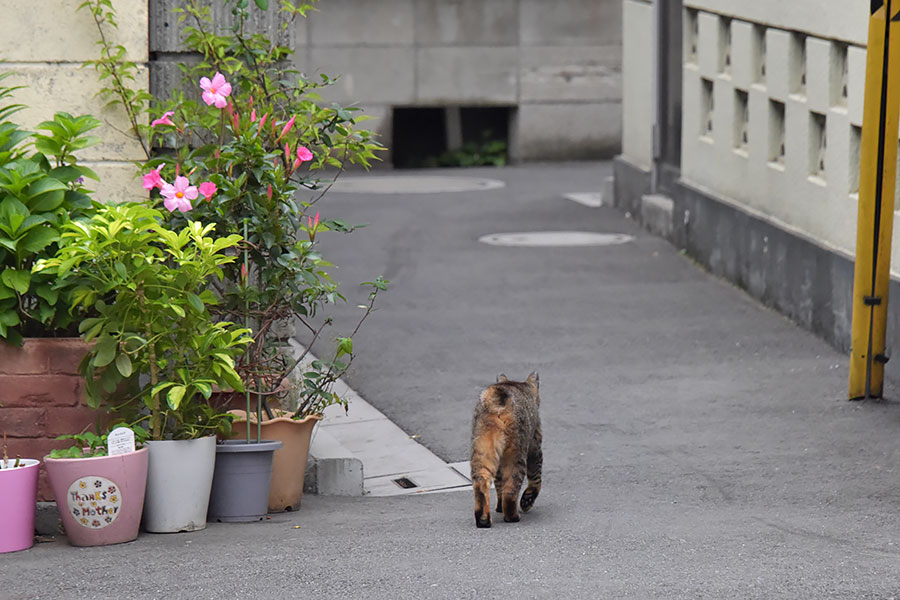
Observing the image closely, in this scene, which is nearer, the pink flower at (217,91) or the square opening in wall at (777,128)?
the pink flower at (217,91)

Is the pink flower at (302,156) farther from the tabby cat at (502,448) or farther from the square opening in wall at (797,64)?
the square opening in wall at (797,64)

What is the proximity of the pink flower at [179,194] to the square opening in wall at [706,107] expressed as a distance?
895 centimetres

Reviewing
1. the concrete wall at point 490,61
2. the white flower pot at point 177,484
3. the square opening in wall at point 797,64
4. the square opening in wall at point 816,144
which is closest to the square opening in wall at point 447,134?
the concrete wall at point 490,61

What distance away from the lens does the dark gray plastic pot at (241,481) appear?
7293 millimetres

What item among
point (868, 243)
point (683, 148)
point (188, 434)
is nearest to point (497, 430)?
point (188, 434)

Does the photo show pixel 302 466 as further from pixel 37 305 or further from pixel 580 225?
pixel 580 225

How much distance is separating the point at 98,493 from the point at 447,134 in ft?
69.9

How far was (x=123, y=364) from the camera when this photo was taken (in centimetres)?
697

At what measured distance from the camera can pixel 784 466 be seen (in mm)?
8383

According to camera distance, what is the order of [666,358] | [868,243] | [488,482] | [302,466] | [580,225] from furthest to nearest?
1. [580,225]
2. [666,358]
3. [868,243]
4. [302,466]
5. [488,482]

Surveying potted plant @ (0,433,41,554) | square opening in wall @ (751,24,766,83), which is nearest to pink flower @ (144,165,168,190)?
potted plant @ (0,433,41,554)

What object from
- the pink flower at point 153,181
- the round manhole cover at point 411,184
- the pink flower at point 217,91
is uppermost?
the pink flower at point 217,91

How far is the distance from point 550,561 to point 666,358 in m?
5.11

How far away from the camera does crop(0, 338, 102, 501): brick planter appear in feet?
24.3
